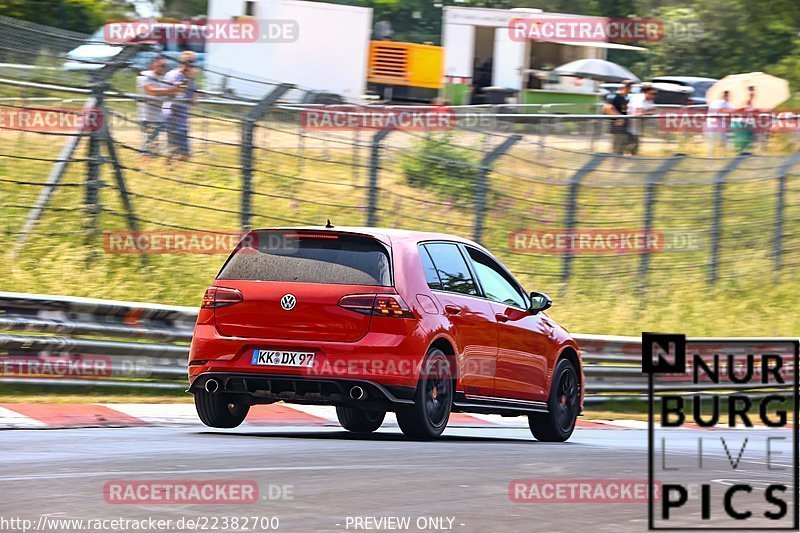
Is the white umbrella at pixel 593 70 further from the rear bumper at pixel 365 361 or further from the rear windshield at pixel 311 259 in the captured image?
the rear bumper at pixel 365 361

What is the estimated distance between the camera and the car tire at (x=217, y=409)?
10.8 m

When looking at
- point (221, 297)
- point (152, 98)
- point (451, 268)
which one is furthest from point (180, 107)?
point (221, 297)

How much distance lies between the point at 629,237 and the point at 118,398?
10176 mm

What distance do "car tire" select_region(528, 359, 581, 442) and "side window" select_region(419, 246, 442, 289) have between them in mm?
1817

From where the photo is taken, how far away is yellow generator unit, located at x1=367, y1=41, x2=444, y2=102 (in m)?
39.3

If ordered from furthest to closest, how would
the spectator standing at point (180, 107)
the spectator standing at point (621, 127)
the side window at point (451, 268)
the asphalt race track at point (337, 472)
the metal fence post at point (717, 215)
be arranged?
the spectator standing at point (621, 127)
the metal fence post at point (717, 215)
the spectator standing at point (180, 107)
the side window at point (451, 268)
the asphalt race track at point (337, 472)

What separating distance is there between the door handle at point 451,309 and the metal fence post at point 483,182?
28.0ft

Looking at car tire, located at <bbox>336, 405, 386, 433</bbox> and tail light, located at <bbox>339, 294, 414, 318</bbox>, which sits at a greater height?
tail light, located at <bbox>339, 294, 414, 318</bbox>

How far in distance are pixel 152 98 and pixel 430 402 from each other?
7523mm

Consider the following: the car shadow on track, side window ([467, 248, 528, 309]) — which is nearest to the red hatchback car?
the car shadow on track

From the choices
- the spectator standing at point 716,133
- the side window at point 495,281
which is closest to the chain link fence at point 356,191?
the spectator standing at point 716,133

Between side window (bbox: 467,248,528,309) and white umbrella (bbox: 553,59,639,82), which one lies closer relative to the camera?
side window (bbox: 467,248,528,309)

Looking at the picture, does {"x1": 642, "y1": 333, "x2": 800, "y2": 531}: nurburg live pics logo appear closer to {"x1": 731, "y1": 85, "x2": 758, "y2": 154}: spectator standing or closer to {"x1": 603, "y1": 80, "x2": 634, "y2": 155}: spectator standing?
{"x1": 603, "y1": 80, "x2": 634, "y2": 155}: spectator standing

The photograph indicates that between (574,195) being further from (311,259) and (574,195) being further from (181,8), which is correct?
(181,8)
